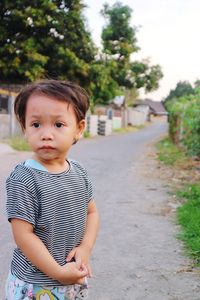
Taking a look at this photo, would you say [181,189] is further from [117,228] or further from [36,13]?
[36,13]

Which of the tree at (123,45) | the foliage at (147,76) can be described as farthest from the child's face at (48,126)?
the foliage at (147,76)

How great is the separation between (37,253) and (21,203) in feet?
0.63

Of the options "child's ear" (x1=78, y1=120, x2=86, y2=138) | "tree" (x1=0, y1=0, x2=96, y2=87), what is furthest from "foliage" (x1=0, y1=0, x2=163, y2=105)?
"child's ear" (x1=78, y1=120, x2=86, y2=138)

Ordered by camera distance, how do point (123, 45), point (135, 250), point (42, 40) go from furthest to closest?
point (123, 45)
point (42, 40)
point (135, 250)

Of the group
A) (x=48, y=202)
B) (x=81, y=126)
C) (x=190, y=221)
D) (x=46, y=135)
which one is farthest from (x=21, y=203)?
(x=190, y=221)

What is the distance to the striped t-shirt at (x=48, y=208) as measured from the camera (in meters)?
1.73

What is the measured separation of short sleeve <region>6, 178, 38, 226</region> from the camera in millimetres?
1718

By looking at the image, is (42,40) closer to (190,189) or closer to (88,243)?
(190,189)

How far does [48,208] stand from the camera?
1758mm

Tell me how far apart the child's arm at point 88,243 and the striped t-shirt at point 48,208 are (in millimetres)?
26

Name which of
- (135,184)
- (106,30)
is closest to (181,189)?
(135,184)

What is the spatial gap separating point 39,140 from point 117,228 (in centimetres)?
362

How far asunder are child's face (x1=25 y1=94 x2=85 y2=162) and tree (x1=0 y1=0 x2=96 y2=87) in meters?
20.4

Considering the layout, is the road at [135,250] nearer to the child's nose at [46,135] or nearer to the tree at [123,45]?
the child's nose at [46,135]
